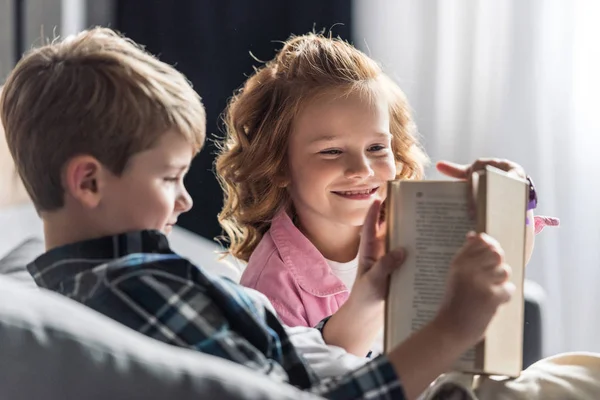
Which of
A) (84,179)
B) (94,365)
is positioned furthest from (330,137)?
(94,365)

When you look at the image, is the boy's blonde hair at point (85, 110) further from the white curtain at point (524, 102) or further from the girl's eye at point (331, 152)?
the white curtain at point (524, 102)

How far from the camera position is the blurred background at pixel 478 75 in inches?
81.0

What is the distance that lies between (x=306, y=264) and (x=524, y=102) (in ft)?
3.11

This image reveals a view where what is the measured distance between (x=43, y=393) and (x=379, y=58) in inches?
61.3

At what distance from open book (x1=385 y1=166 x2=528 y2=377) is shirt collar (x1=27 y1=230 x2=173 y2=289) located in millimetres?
253

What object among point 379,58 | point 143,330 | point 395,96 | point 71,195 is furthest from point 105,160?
point 379,58

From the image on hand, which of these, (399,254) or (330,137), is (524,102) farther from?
(399,254)

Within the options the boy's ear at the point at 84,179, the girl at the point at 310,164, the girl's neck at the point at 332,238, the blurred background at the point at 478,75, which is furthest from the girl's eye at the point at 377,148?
the blurred background at the point at 478,75

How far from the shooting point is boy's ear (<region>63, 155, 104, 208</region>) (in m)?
0.93

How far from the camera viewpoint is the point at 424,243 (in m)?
0.94

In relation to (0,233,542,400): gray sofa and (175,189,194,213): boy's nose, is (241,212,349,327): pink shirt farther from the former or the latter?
(0,233,542,400): gray sofa

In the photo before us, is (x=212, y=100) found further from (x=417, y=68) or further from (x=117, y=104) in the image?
(x=117, y=104)

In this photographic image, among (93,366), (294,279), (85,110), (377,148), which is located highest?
(85,110)

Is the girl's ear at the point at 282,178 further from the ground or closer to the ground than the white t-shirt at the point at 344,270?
further from the ground
